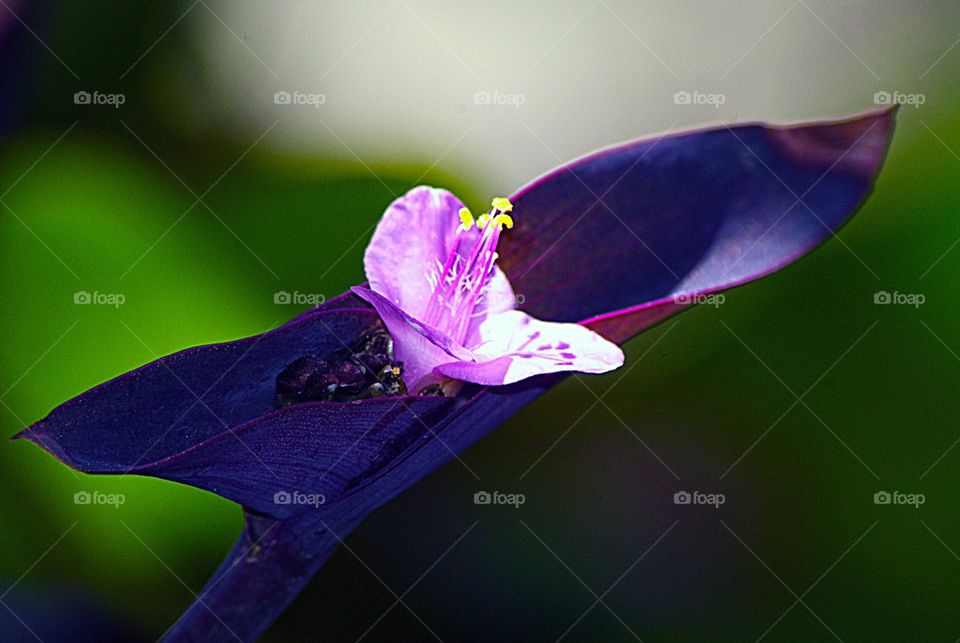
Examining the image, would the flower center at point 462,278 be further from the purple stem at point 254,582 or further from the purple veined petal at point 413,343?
the purple stem at point 254,582

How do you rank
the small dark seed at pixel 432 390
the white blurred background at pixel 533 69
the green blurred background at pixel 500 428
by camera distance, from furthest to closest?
the white blurred background at pixel 533 69 → the green blurred background at pixel 500 428 → the small dark seed at pixel 432 390

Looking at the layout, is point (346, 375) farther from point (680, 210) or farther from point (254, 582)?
point (680, 210)

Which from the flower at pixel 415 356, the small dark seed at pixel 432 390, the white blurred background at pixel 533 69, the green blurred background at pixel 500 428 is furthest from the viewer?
the white blurred background at pixel 533 69

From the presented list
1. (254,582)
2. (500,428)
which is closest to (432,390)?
(254,582)

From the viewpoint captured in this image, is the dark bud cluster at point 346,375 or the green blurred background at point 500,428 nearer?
the dark bud cluster at point 346,375

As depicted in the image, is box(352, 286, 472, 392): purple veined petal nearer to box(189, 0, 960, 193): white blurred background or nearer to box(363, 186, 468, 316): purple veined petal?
box(363, 186, 468, 316): purple veined petal

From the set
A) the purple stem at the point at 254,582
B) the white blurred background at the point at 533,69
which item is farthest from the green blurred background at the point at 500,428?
the purple stem at the point at 254,582
